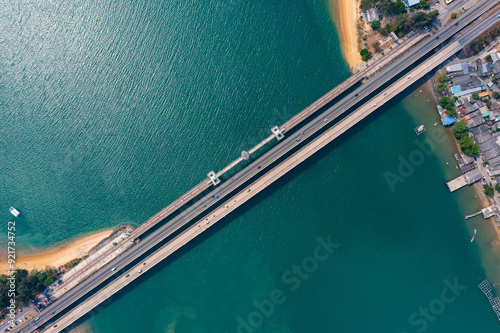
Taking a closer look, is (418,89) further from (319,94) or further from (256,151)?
(256,151)

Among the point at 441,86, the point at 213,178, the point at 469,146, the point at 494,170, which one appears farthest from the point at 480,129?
the point at 213,178

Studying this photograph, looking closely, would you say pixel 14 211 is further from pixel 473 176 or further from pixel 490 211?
pixel 490 211

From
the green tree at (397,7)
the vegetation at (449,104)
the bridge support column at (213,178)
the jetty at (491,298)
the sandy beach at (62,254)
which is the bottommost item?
the jetty at (491,298)

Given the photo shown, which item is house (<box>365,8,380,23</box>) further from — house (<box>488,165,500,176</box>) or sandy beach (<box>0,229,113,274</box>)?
sandy beach (<box>0,229,113,274</box>)

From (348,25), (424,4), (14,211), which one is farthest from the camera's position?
(348,25)

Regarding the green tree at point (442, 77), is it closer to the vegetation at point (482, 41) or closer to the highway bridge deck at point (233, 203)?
the highway bridge deck at point (233, 203)

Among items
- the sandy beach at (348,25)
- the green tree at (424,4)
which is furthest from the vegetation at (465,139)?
the green tree at (424,4)
